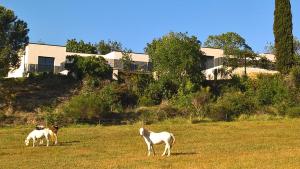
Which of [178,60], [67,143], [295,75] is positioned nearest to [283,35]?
[295,75]

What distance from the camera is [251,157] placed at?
21750 millimetres

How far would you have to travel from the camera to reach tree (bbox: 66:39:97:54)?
111m

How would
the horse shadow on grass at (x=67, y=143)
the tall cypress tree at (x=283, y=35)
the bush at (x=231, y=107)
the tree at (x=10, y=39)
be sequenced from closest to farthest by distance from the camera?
1. the horse shadow on grass at (x=67, y=143)
2. the bush at (x=231, y=107)
3. the tree at (x=10, y=39)
4. the tall cypress tree at (x=283, y=35)

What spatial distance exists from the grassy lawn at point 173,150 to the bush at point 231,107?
11.2m

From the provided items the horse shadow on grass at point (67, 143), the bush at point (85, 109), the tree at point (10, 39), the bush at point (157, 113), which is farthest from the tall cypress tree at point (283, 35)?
the horse shadow on grass at point (67, 143)

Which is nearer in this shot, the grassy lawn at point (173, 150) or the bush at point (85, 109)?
the grassy lawn at point (173, 150)

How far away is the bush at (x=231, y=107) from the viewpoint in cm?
5228

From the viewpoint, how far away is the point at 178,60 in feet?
201

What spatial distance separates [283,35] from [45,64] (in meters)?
31.3

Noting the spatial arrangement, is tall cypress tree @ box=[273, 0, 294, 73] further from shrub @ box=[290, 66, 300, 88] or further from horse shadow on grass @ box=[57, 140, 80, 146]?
horse shadow on grass @ box=[57, 140, 80, 146]

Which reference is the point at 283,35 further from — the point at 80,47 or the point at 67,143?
the point at 80,47

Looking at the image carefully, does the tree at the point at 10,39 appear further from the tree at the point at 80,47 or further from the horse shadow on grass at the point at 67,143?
the tree at the point at 80,47

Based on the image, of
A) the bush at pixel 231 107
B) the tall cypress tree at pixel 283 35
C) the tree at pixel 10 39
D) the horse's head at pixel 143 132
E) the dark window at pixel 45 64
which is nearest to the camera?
the horse's head at pixel 143 132

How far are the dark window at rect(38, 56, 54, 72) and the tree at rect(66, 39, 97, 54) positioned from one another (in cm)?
3349
